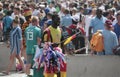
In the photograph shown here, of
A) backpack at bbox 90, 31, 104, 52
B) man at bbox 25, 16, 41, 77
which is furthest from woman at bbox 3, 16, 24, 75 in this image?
backpack at bbox 90, 31, 104, 52

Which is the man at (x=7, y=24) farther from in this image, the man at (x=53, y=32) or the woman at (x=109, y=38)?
the man at (x=53, y=32)

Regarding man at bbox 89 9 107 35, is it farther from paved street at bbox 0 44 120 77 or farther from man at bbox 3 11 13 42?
man at bbox 3 11 13 42

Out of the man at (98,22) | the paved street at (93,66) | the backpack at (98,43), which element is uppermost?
the man at (98,22)

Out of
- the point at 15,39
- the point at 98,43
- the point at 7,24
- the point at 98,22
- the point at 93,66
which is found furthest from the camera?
the point at 7,24

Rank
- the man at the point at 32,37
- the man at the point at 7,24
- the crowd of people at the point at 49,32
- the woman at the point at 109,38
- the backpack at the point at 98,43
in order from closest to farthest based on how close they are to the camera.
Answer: the crowd of people at the point at 49,32 < the woman at the point at 109,38 < the backpack at the point at 98,43 < the man at the point at 32,37 < the man at the point at 7,24

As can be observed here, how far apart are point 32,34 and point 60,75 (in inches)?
95.8

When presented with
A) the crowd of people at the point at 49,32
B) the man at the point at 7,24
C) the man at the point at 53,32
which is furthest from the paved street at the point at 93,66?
the man at the point at 7,24

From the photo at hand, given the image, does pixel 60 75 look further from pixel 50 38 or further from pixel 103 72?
pixel 103 72

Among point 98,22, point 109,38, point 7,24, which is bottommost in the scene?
point 109,38

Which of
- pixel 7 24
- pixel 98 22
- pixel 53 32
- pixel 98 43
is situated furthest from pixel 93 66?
pixel 7 24

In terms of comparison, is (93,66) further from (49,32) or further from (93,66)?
(49,32)

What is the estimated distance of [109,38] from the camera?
1211cm

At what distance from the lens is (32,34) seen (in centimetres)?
1260

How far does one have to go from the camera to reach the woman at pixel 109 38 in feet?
39.5
